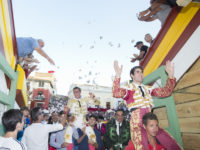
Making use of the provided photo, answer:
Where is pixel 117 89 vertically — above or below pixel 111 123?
above

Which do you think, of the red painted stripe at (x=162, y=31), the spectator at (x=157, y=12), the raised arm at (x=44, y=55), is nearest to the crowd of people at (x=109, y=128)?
the red painted stripe at (x=162, y=31)

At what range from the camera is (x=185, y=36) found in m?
2.49

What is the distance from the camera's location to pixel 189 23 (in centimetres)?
241

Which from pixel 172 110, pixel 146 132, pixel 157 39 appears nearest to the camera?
pixel 146 132

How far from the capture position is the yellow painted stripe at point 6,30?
2510mm

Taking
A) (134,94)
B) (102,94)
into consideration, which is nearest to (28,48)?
(134,94)

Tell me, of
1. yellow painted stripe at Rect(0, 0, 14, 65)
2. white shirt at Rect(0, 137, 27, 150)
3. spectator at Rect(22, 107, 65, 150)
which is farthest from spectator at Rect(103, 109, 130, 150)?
yellow painted stripe at Rect(0, 0, 14, 65)

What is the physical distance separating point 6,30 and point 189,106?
3157 mm

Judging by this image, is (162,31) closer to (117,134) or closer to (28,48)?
(117,134)

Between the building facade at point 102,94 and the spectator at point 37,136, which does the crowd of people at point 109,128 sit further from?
the building facade at point 102,94

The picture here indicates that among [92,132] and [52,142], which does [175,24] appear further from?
[52,142]

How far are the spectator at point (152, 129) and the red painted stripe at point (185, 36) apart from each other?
130cm

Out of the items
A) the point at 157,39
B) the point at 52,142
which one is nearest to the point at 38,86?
the point at 52,142

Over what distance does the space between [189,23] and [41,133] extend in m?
3.04
